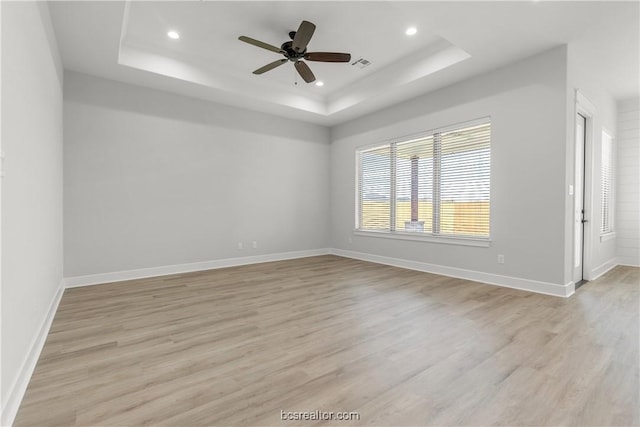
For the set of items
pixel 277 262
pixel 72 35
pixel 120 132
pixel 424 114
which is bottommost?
pixel 277 262

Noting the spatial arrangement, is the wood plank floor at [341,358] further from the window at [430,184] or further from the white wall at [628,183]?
the white wall at [628,183]

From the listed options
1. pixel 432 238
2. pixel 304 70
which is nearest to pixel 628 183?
pixel 432 238

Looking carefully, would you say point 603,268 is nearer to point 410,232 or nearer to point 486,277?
point 486,277

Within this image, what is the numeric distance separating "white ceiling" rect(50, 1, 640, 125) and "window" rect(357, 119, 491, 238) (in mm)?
910

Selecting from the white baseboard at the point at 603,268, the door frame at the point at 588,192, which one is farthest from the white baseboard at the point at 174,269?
the white baseboard at the point at 603,268

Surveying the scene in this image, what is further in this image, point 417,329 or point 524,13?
point 524,13

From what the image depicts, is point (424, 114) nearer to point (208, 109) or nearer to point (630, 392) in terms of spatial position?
point (208, 109)

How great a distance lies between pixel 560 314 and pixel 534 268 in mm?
939

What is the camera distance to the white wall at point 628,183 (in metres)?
5.31

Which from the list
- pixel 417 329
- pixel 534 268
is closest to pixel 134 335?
pixel 417 329

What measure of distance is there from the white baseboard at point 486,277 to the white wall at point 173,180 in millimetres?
2031

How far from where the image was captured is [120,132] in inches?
179

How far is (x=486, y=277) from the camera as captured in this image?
4328 millimetres

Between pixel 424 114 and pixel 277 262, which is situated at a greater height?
pixel 424 114
